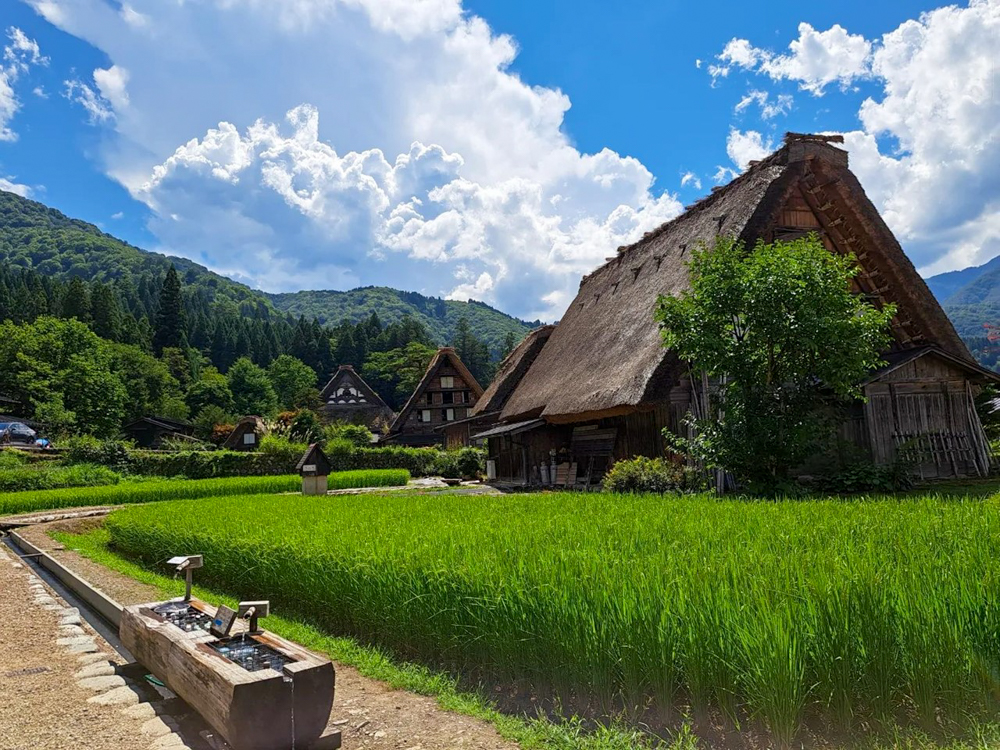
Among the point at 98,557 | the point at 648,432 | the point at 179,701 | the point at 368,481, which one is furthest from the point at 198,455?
the point at 179,701

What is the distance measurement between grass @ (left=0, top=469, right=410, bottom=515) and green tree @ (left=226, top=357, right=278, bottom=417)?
43.1 m

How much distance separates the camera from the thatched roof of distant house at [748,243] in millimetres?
12977

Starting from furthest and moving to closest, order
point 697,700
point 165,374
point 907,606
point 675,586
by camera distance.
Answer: point 165,374
point 675,586
point 697,700
point 907,606

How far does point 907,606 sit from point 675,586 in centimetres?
98

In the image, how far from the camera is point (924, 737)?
96.1 inches

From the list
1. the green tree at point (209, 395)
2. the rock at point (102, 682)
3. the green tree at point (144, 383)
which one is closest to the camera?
the rock at point (102, 682)

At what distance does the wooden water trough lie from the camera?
2951 millimetres

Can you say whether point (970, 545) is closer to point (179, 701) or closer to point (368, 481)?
point (179, 701)

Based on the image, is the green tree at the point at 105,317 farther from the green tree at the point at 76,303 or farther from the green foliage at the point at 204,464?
the green foliage at the point at 204,464

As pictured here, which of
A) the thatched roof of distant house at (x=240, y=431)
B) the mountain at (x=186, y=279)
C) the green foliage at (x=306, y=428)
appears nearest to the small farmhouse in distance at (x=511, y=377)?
the green foliage at (x=306, y=428)

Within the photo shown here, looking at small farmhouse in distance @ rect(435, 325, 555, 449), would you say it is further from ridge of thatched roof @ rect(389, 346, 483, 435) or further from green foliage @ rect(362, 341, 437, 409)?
green foliage @ rect(362, 341, 437, 409)

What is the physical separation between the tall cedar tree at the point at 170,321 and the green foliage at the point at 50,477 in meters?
47.4

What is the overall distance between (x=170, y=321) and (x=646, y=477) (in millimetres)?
68444

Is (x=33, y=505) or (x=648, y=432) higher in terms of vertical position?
(x=648, y=432)
